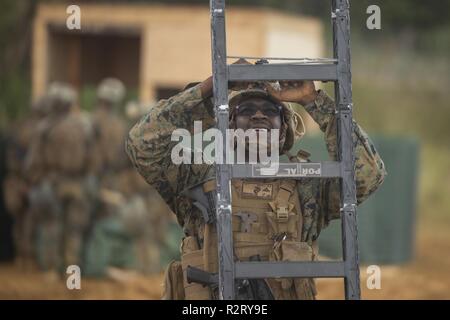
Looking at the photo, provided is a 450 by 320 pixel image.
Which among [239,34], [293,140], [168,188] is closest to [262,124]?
[293,140]

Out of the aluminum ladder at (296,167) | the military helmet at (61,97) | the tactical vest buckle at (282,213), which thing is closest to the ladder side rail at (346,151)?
the aluminum ladder at (296,167)

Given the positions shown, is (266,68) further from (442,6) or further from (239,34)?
(442,6)

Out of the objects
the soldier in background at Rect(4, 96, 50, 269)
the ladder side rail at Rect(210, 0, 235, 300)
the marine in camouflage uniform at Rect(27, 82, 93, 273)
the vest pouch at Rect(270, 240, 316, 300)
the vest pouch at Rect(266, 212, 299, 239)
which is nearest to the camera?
the ladder side rail at Rect(210, 0, 235, 300)

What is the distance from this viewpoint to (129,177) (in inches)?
589

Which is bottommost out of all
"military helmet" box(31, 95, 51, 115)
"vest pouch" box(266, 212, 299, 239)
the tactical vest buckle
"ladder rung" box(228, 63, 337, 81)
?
"vest pouch" box(266, 212, 299, 239)

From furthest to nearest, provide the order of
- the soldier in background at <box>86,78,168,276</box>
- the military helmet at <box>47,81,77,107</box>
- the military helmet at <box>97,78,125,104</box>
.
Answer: the military helmet at <box>97,78,125,104</box>, the military helmet at <box>47,81,77,107</box>, the soldier in background at <box>86,78,168,276</box>

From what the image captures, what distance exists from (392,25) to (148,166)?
2909 centimetres

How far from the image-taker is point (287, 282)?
5277 millimetres

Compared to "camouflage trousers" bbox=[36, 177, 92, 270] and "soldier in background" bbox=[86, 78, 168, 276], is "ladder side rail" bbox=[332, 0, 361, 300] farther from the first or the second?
"camouflage trousers" bbox=[36, 177, 92, 270]

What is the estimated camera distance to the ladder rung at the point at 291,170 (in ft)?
15.7

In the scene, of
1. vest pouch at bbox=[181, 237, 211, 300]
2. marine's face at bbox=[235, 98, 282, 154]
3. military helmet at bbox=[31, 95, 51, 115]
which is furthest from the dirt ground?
marine's face at bbox=[235, 98, 282, 154]

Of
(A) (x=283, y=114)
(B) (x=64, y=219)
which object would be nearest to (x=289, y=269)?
(A) (x=283, y=114)

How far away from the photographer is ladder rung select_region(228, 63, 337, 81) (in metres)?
4.78

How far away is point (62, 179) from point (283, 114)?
9.81 meters
